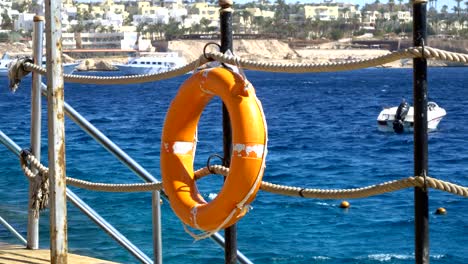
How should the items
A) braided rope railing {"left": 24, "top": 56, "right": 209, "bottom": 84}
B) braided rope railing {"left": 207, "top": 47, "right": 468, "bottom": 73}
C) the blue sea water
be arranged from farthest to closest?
the blue sea water
braided rope railing {"left": 24, "top": 56, "right": 209, "bottom": 84}
braided rope railing {"left": 207, "top": 47, "right": 468, "bottom": 73}

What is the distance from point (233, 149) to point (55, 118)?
0.57 meters

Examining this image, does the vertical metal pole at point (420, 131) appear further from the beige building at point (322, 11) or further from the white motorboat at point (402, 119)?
the beige building at point (322, 11)

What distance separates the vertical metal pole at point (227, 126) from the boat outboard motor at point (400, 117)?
25.7 m

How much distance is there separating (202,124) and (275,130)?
8.89 feet

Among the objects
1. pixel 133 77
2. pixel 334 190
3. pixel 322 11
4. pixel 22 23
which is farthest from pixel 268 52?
pixel 334 190

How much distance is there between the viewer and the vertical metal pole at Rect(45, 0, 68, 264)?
9.36 ft

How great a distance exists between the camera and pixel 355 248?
11664 mm

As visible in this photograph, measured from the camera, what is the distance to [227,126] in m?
3.07

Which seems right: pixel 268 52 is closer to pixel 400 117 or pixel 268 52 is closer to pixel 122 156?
pixel 400 117

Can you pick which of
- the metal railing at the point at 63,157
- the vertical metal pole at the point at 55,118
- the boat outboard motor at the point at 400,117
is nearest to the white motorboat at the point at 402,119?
the boat outboard motor at the point at 400,117

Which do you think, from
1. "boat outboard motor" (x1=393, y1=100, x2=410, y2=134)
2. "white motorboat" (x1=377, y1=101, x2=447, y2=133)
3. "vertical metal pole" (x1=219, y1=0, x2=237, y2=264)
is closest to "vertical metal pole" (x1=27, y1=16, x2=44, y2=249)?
"vertical metal pole" (x1=219, y1=0, x2=237, y2=264)

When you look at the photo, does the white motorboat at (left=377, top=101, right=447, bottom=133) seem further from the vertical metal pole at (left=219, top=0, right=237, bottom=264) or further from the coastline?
the coastline

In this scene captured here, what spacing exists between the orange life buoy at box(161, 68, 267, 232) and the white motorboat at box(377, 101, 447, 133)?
25.7 metres

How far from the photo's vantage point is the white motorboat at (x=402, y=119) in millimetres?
28547
